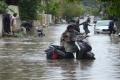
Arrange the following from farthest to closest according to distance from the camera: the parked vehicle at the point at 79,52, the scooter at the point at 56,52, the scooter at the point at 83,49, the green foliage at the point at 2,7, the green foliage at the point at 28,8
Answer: the green foliage at the point at 28,8 → the green foliage at the point at 2,7 → the scooter at the point at 56,52 → the parked vehicle at the point at 79,52 → the scooter at the point at 83,49

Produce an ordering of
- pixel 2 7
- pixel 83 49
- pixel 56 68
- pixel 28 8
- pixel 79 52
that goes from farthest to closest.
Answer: pixel 28 8 → pixel 2 7 → pixel 79 52 → pixel 83 49 → pixel 56 68

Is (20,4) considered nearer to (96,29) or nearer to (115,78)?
(96,29)

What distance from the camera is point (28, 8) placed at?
52.6 metres

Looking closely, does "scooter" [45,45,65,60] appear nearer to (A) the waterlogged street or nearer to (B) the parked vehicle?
(B) the parked vehicle

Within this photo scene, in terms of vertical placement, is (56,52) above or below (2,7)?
below

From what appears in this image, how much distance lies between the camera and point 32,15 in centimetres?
5431

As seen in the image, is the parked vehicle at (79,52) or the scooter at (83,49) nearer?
the scooter at (83,49)

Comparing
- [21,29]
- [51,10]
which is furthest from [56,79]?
[51,10]

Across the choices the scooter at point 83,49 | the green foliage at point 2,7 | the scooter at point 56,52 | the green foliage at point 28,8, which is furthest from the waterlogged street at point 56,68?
the green foliage at point 28,8

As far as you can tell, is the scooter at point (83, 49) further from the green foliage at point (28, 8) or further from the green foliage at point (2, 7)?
the green foliage at point (28, 8)

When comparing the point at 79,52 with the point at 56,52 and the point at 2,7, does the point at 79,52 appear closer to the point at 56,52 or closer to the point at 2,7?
the point at 56,52

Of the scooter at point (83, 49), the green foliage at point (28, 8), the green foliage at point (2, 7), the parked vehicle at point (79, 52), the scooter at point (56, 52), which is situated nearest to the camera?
the scooter at point (83, 49)

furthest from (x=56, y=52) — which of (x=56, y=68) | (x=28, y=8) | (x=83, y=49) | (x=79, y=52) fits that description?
(x=28, y=8)

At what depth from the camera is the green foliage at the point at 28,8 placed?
5228 centimetres
